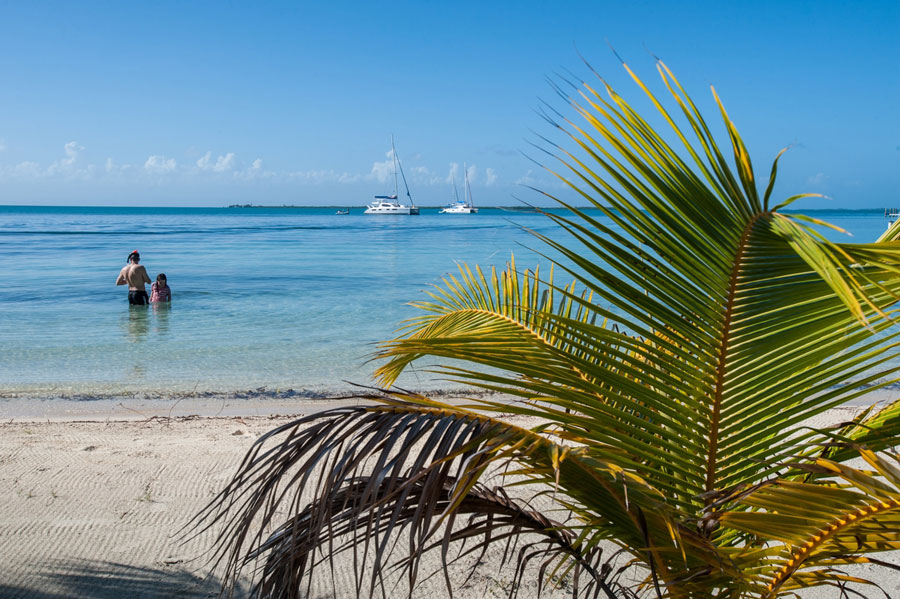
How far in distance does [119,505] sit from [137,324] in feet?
35.5

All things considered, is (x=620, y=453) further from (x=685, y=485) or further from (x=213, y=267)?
(x=213, y=267)

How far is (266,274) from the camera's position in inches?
1045

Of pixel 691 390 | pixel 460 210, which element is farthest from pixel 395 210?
pixel 691 390

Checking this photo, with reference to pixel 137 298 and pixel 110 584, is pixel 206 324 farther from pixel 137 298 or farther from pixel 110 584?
pixel 110 584

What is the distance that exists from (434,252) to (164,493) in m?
36.2

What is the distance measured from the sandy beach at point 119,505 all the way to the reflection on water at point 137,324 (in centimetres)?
565

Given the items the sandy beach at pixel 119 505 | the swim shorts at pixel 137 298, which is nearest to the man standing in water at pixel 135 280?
the swim shorts at pixel 137 298

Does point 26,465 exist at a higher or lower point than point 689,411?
lower

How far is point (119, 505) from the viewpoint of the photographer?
434 cm

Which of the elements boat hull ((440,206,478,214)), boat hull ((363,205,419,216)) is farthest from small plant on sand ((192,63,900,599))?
boat hull ((440,206,478,214))

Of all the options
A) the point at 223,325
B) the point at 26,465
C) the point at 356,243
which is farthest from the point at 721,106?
the point at 356,243

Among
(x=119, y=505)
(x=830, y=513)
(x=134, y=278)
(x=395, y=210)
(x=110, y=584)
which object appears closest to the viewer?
(x=830, y=513)

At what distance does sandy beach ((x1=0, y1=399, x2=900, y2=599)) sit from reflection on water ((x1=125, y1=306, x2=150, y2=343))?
222 inches

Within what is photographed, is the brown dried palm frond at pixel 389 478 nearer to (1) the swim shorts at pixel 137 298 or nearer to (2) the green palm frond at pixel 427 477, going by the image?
(2) the green palm frond at pixel 427 477
